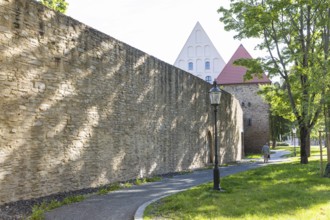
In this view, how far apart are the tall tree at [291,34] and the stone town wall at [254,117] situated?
17.3 m

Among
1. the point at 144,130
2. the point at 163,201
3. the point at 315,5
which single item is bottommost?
the point at 163,201

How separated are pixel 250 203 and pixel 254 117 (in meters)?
31.5

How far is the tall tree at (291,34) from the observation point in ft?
58.1

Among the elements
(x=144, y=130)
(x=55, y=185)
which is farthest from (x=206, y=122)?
(x=55, y=185)

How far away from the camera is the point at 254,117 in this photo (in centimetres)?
3819

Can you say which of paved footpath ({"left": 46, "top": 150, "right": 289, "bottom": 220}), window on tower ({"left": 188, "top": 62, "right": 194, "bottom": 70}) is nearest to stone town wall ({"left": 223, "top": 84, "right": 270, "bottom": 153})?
window on tower ({"left": 188, "top": 62, "right": 194, "bottom": 70})

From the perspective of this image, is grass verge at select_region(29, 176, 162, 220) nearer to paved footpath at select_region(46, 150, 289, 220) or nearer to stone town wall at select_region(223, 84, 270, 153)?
paved footpath at select_region(46, 150, 289, 220)

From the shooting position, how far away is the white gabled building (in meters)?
52.3

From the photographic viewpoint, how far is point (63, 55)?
380 inches

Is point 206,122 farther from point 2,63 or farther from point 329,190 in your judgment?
point 2,63

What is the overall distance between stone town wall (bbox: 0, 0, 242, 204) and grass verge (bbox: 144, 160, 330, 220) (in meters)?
3.08

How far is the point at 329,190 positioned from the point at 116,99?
7.02m

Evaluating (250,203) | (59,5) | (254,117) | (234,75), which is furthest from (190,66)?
(250,203)

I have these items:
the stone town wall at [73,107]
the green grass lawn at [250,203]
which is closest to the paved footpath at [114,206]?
the green grass lawn at [250,203]
